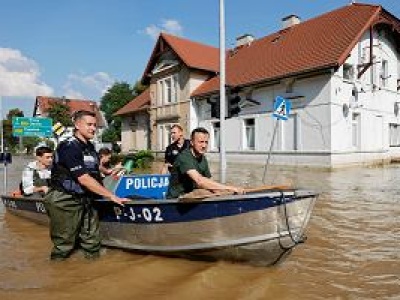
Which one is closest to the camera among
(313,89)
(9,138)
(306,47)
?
(313,89)

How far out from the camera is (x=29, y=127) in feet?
69.8

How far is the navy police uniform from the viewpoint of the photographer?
5.27 m

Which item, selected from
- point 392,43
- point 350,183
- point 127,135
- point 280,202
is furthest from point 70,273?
point 127,135

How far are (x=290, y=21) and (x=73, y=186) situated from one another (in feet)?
80.0

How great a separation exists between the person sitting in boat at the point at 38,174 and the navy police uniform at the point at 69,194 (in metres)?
2.99

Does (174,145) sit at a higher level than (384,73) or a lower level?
lower

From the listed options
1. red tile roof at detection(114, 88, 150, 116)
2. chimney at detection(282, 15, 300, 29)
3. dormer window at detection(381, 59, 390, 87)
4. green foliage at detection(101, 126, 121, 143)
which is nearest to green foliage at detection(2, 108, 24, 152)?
green foliage at detection(101, 126, 121, 143)

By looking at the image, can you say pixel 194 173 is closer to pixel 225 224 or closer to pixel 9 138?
pixel 225 224

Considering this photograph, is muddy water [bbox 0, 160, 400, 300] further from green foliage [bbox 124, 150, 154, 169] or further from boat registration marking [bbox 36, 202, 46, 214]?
green foliage [bbox 124, 150, 154, 169]

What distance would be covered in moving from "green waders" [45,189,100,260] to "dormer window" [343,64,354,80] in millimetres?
18203

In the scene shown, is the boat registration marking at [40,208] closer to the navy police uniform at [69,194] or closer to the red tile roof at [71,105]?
the navy police uniform at [69,194]

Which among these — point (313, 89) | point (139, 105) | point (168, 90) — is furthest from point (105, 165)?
point (139, 105)

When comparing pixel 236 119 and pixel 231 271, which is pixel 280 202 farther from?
pixel 236 119

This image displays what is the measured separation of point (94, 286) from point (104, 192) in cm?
111
